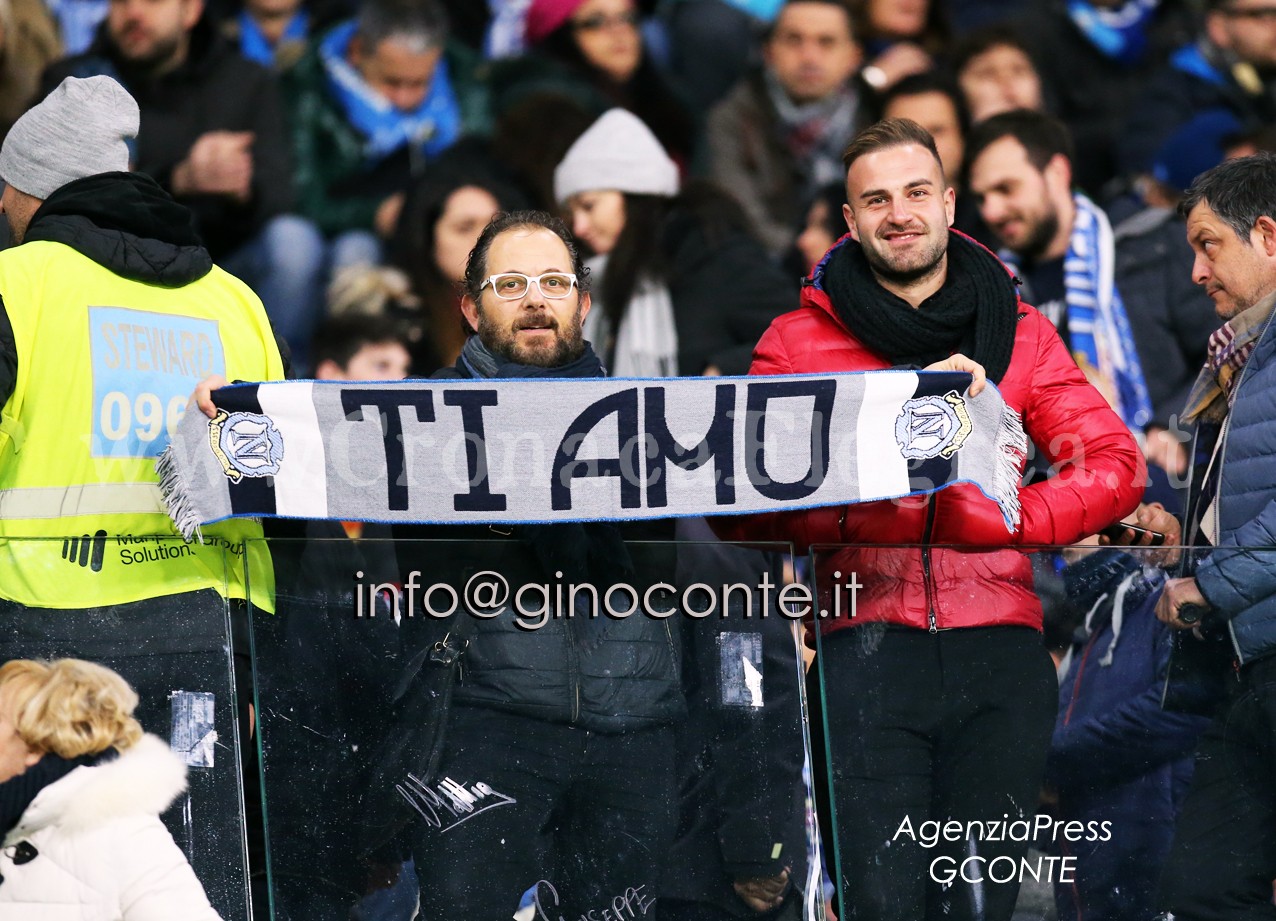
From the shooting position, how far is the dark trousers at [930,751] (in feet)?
15.4

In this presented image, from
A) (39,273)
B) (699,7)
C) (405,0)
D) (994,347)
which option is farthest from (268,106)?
(994,347)

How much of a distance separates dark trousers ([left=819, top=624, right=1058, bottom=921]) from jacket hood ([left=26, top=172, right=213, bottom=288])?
1.87m

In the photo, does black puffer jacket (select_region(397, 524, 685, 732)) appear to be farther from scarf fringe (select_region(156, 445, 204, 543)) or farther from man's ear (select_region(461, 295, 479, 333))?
man's ear (select_region(461, 295, 479, 333))

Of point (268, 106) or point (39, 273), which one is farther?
point (268, 106)

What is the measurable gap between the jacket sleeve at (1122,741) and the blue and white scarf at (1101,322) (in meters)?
2.47

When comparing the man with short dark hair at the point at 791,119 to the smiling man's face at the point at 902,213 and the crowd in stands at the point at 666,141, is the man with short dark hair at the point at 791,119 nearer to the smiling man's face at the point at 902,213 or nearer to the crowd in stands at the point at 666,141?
the crowd in stands at the point at 666,141

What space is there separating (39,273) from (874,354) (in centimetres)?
207

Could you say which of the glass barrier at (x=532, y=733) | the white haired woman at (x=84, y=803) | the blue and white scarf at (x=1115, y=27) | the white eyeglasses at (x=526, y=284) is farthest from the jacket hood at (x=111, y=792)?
the blue and white scarf at (x=1115, y=27)

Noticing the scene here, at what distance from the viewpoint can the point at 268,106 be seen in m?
8.48

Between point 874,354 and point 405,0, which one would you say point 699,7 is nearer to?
point 405,0

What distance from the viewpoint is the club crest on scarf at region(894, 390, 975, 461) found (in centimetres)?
479

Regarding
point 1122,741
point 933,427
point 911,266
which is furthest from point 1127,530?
point 911,266

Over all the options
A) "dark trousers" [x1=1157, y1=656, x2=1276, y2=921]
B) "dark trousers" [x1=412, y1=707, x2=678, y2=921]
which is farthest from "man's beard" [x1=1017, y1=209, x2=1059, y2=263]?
"dark trousers" [x1=412, y1=707, x2=678, y2=921]

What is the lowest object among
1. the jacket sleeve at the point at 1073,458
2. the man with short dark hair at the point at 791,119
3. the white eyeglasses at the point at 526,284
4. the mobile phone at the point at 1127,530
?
the mobile phone at the point at 1127,530
